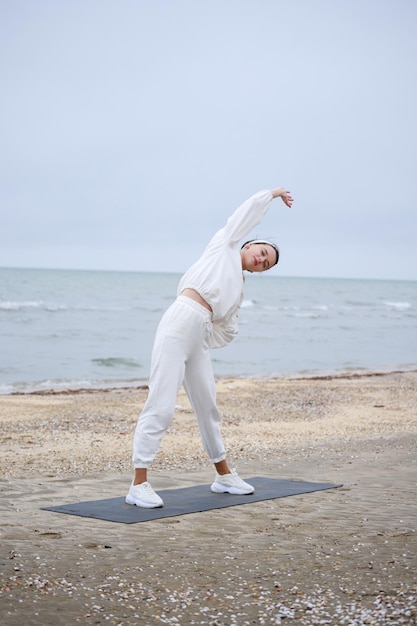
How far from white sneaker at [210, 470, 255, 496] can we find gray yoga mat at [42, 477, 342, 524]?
0.04 meters

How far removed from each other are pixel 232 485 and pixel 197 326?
48.3 inches

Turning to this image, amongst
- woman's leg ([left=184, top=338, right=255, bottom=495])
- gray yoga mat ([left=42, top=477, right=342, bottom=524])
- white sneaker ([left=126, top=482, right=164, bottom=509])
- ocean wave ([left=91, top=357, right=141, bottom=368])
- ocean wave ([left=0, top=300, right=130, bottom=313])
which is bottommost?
ocean wave ([left=91, top=357, right=141, bottom=368])

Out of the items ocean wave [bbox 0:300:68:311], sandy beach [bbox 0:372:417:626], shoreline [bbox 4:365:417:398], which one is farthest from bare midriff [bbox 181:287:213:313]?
ocean wave [bbox 0:300:68:311]

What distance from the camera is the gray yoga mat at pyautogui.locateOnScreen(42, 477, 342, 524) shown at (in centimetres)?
551

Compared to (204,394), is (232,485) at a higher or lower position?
lower

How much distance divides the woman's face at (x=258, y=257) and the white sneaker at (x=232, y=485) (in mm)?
1454

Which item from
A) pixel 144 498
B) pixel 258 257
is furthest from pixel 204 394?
pixel 258 257

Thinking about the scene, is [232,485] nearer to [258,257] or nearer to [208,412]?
[208,412]

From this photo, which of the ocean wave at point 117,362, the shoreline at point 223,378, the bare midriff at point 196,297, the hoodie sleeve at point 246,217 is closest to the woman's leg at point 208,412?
the bare midriff at point 196,297

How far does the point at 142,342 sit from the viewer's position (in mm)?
28484

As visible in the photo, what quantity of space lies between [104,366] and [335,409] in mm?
9765

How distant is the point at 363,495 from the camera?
247 inches

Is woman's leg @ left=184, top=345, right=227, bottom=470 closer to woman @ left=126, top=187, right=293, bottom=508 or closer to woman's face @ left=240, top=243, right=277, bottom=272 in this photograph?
woman @ left=126, top=187, right=293, bottom=508

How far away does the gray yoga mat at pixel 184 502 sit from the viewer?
551 cm
